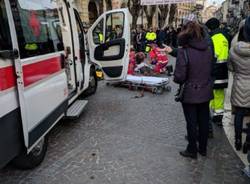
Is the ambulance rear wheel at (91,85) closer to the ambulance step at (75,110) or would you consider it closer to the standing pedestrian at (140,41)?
the ambulance step at (75,110)

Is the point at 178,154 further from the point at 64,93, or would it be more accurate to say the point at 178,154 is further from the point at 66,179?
the point at 64,93

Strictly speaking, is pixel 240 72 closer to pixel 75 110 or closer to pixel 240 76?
pixel 240 76

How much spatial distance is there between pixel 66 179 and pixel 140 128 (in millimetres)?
2116

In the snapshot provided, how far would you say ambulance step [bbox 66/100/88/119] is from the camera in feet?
17.9

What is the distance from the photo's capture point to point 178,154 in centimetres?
446

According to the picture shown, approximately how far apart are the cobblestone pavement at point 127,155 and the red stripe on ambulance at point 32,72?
47.7 inches

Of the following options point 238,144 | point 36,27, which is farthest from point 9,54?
point 238,144

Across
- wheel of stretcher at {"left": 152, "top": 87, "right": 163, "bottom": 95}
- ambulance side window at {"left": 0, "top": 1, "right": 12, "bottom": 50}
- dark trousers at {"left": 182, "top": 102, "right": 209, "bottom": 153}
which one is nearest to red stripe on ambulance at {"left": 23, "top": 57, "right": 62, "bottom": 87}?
ambulance side window at {"left": 0, "top": 1, "right": 12, "bottom": 50}

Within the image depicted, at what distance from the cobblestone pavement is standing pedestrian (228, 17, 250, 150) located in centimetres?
52

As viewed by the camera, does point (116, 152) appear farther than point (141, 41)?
No

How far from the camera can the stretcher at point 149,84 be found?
852 cm

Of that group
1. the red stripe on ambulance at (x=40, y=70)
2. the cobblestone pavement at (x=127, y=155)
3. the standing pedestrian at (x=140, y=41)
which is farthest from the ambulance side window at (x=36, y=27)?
the standing pedestrian at (x=140, y=41)

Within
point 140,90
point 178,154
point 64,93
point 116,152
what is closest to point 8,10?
point 64,93

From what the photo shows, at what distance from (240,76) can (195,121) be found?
0.97m
